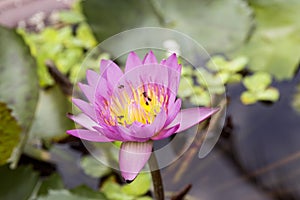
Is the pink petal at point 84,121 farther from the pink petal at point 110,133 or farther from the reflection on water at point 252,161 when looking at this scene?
the reflection on water at point 252,161

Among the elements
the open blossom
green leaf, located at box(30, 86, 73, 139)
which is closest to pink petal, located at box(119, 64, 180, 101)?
the open blossom

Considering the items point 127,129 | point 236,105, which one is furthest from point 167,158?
point 127,129

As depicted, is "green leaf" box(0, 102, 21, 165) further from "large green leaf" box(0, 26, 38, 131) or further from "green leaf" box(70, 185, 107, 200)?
"green leaf" box(70, 185, 107, 200)

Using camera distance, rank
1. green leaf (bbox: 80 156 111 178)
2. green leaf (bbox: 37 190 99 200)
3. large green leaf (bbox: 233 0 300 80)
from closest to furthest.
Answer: green leaf (bbox: 37 190 99 200), green leaf (bbox: 80 156 111 178), large green leaf (bbox: 233 0 300 80)

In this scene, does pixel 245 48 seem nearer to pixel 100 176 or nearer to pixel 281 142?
pixel 281 142

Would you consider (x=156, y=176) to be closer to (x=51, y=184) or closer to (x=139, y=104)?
(x=139, y=104)

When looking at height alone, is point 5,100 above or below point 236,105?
above

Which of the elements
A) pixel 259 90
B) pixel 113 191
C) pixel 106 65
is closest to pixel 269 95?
pixel 259 90
